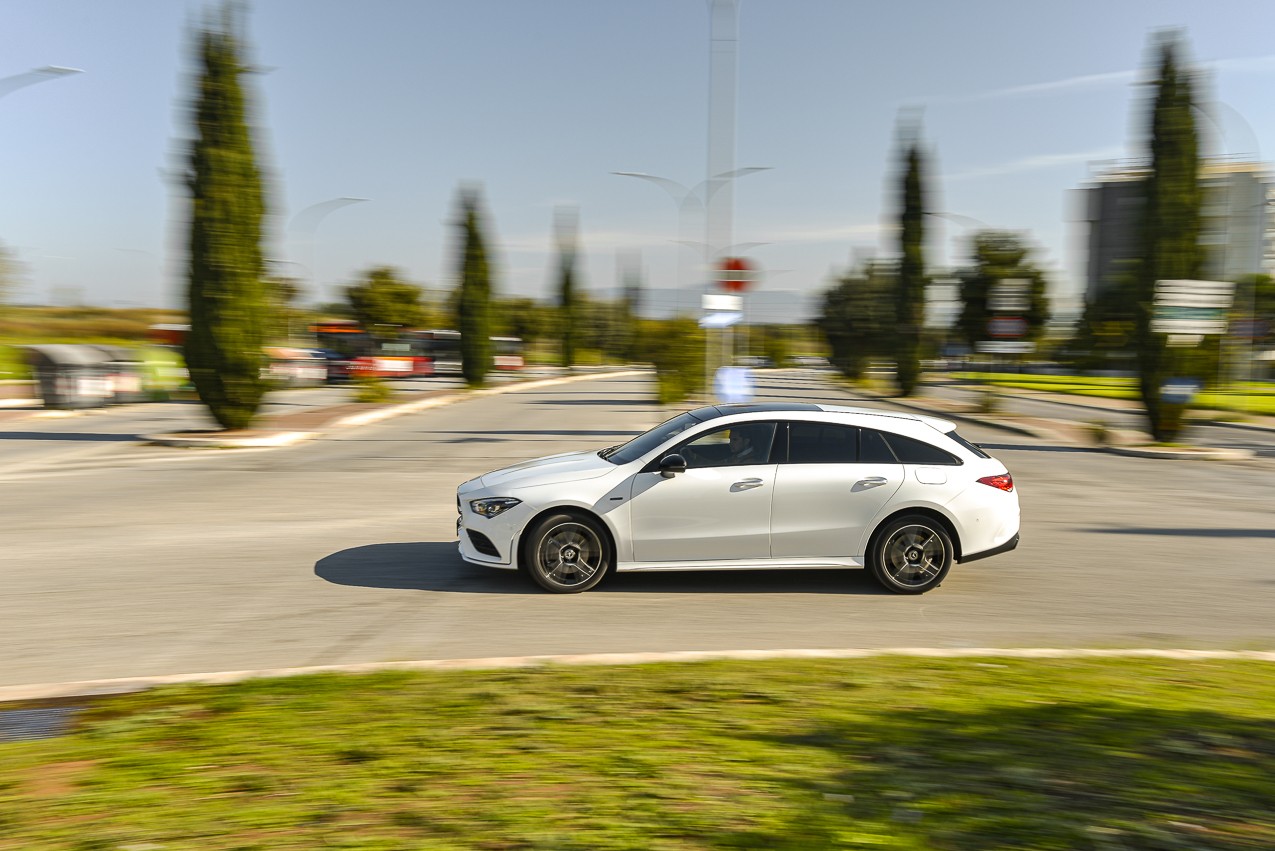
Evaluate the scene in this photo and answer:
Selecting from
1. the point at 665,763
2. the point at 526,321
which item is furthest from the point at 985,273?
the point at 526,321

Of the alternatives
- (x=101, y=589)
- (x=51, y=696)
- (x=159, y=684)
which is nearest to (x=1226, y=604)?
(x=159, y=684)

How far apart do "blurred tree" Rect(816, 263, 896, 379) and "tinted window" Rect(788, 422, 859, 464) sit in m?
52.2


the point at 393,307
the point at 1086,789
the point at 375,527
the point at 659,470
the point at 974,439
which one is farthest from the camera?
the point at 393,307

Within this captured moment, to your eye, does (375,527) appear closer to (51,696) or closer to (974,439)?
(51,696)

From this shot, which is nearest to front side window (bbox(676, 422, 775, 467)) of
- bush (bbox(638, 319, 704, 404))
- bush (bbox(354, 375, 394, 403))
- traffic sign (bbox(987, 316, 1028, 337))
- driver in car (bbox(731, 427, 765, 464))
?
driver in car (bbox(731, 427, 765, 464))

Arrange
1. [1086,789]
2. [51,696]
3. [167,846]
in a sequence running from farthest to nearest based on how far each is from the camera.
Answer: [51,696], [1086,789], [167,846]

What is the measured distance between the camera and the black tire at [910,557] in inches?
326

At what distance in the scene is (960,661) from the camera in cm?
624

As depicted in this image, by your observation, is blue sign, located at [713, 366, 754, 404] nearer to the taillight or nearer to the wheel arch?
the taillight

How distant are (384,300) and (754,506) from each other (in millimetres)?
79884

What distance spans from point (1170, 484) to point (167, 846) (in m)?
16.3

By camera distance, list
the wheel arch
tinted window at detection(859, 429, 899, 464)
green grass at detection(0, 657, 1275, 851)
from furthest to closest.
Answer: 1. tinted window at detection(859, 429, 899, 464)
2. the wheel arch
3. green grass at detection(0, 657, 1275, 851)

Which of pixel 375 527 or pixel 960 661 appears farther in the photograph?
pixel 375 527

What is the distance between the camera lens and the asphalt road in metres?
6.79
